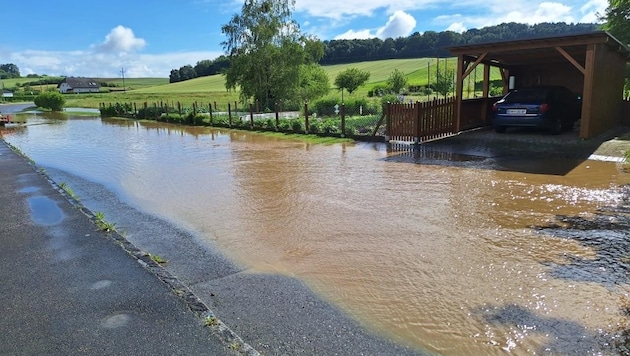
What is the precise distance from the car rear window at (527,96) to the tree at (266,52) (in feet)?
71.3

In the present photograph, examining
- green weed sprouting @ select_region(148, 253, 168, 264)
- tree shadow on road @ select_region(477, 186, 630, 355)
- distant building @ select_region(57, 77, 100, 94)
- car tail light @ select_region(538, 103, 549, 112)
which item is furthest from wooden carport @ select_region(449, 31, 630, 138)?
distant building @ select_region(57, 77, 100, 94)

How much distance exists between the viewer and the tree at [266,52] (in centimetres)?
3300

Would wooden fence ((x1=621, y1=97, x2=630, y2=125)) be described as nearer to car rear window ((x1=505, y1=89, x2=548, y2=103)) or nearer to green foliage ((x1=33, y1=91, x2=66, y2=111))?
car rear window ((x1=505, y1=89, x2=548, y2=103))

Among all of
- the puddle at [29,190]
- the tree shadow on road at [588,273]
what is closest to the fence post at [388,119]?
the tree shadow on road at [588,273]

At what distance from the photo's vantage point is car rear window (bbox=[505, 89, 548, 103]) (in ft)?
42.4

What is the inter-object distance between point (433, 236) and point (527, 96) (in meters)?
9.37

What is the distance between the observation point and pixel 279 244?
5.79 meters

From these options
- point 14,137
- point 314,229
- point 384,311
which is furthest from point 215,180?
point 14,137

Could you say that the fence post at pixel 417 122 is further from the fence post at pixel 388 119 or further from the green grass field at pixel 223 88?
the green grass field at pixel 223 88

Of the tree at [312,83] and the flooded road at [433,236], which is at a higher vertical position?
the tree at [312,83]

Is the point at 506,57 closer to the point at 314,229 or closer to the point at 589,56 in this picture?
the point at 589,56

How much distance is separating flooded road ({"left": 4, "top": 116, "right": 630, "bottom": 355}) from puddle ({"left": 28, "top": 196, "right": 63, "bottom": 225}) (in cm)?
78

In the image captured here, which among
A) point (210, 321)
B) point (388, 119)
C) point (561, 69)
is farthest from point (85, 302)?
point (561, 69)

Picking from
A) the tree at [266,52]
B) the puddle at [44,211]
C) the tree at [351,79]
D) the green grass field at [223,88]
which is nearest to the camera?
the puddle at [44,211]
